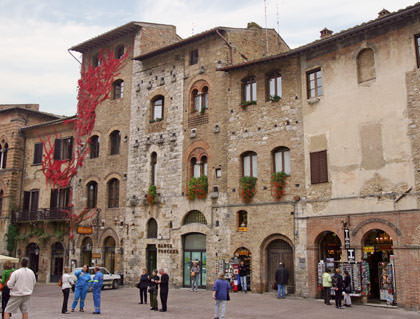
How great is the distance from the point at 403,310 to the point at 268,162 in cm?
855

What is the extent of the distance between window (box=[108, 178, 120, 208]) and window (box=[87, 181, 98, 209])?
51.9 inches

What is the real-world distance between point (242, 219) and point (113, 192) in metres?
9.72

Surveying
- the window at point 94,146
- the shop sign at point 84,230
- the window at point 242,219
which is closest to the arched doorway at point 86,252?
the shop sign at point 84,230

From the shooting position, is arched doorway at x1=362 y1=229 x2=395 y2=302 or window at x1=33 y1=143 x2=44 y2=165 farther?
window at x1=33 y1=143 x2=44 y2=165

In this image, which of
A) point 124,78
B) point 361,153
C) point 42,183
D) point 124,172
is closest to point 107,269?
point 124,172

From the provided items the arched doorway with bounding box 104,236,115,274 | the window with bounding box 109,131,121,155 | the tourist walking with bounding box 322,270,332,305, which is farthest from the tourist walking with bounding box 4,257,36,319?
the window with bounding box 109,131,121,155

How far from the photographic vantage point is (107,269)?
2795 cm

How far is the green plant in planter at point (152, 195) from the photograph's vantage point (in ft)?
85.9

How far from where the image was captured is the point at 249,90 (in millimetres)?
23828

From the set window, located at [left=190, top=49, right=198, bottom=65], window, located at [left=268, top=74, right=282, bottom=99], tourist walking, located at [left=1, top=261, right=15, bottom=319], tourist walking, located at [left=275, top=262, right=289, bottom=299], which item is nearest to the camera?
tourist walking, located at [left=1, top=261, right=15, bottom=319]

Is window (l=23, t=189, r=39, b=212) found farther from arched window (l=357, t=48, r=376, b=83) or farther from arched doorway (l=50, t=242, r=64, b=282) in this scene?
arched window (l=357, t=48, r=376, b=83)

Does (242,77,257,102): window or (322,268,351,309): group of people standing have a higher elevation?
(242,77,257,102): window

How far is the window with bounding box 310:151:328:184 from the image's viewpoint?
20.3 metres

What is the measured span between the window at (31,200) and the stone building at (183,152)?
909 cm
